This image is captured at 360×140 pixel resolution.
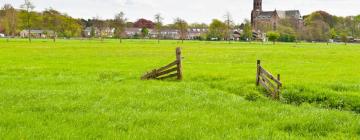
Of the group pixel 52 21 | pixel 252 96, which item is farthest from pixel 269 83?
pixel 52 21

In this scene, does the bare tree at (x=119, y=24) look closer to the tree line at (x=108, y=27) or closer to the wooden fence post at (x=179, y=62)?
the tree line at (x=108, y=27)

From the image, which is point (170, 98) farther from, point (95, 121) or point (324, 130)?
point (324, 130)

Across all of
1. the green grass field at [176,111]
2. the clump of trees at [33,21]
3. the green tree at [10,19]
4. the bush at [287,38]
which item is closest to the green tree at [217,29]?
the bush at [287,38]

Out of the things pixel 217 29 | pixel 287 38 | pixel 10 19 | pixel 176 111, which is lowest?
pixel 176 111

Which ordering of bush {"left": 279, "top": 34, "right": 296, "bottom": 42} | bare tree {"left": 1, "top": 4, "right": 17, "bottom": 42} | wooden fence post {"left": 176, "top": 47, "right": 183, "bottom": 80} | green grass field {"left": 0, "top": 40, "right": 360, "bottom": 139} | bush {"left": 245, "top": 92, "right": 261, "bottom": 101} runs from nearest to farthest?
green grass field {"left": 0, "top": 40, "right": 360, "bottom": 139}, bush {"left": 245, "top": 92, "right": 261, "bottom": 101}, wooden fence post {"left": 176, "top": 47, "right": 183, "bottom": 80}, bare tree {"left": 1, "top": 4, "right": 17, "bottom": 42}, bush {"left": 279, "top": 34, "right": 296, "bottom": 42}

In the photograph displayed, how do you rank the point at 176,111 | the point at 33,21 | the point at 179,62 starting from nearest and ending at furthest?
the point at 176,111 < the point at 179,62 < the point at 33,21

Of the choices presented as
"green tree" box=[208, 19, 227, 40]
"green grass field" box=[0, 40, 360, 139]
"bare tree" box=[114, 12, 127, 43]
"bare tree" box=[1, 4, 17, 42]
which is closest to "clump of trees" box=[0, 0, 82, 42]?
"bare tree" box=[1, 4, 17, 42]

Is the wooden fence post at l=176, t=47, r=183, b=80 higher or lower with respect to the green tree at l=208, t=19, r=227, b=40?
lower

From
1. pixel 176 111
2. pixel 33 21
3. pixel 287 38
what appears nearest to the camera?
pixel 176 111

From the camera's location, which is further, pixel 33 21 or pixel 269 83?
pixel 33 21

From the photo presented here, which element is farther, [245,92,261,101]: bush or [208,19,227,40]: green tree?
[208,19,227,40]: green tree

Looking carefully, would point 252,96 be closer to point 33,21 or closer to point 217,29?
point 33,21

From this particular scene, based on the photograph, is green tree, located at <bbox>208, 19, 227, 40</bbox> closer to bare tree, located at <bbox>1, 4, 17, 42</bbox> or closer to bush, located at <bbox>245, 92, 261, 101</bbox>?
bare tree, located at <bbox>1, 4, 17, 42</bbox>

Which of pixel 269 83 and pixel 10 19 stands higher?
pixel 10 19
